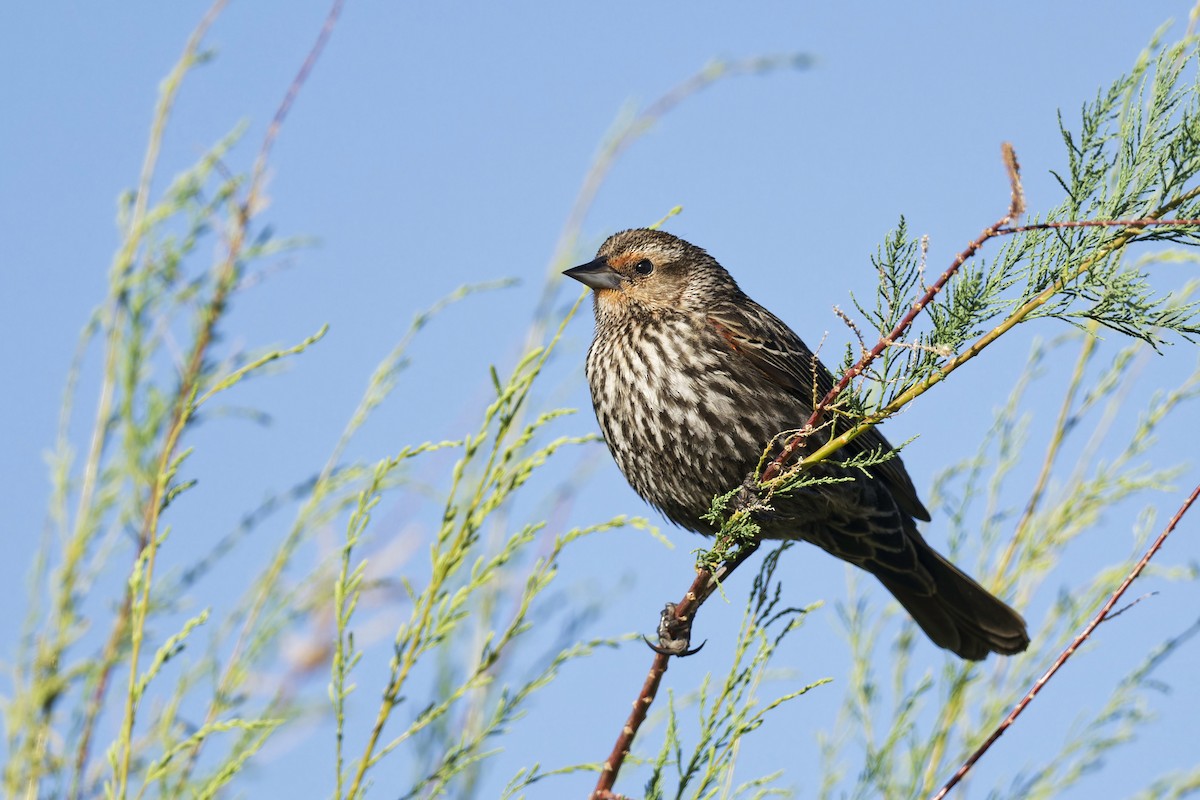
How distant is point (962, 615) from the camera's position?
4.14 metres

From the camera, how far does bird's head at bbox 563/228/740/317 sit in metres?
4.28

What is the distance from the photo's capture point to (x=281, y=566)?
10.3 ft

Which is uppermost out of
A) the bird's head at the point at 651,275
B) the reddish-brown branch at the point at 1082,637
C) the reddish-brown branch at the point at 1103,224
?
→ the bird's head at the point at 651,275

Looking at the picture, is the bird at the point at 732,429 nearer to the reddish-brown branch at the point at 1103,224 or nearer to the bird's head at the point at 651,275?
the bird's head at the point at 651,275

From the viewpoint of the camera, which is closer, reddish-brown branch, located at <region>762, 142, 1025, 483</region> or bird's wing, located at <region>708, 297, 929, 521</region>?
reddish-brown branch, located at <region>762, 142, 1025, 483</region>

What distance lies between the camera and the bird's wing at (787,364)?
3.88m

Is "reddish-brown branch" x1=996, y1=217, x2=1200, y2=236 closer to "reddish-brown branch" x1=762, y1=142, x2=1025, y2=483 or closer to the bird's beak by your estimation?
"reddish-brown branch" x1=762, y1=142, x2=1025, y2=483

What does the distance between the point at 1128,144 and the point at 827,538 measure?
1.93 m

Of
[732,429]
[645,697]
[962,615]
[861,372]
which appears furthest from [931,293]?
[962,615]

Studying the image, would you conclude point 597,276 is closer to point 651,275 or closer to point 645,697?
point 651,275

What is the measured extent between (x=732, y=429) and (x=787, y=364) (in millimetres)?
358

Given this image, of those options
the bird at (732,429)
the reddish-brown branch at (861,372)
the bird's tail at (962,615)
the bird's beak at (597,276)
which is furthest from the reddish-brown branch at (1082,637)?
the bird's beak at (597,276)

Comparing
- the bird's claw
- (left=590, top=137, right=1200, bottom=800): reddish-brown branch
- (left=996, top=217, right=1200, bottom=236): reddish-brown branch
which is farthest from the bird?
(left=996, top=217, right=1200, bottom=236): reddish-brown branch

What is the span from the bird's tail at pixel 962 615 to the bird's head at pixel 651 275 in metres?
1.10
